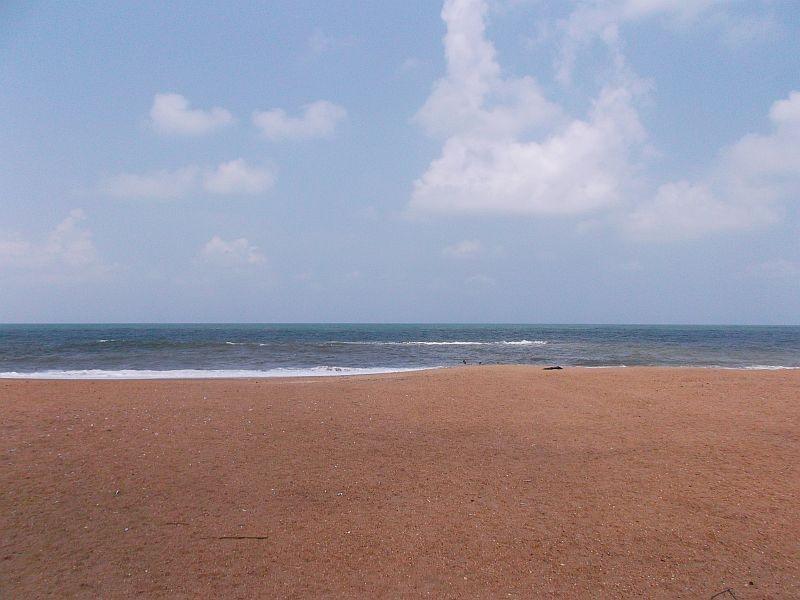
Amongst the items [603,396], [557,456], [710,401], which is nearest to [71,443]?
[557,456]

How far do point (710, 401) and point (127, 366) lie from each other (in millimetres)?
26271

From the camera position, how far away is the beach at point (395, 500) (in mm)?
4793

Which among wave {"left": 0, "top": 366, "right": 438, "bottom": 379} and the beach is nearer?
the beach

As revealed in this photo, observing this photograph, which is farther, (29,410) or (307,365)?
(307,365)

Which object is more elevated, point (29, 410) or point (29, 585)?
→ point (29, 410)

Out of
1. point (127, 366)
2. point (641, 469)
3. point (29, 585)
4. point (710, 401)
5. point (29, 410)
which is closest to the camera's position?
point (29, 585)

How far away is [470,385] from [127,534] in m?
9.88

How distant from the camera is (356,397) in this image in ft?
39.4

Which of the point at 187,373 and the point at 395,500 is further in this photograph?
the point at 187,373

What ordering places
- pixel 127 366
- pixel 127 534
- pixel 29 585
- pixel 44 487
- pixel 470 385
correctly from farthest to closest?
pixel 127 366 → pixel 470 385 → pixel 44 487 → pixel 127 534 → pixel 29 585

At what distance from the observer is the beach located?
479 centimetres

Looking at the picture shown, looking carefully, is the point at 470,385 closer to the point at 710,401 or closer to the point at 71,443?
the point at 710,401

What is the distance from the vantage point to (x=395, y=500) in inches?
249

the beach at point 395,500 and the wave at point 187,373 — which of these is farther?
the wave at point 187,373
